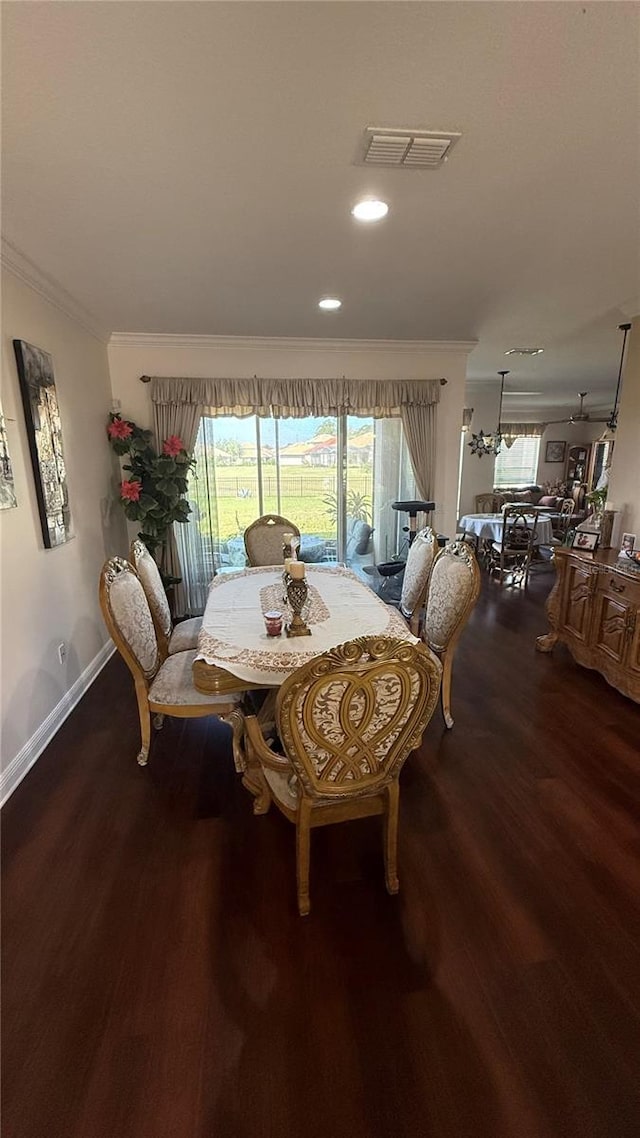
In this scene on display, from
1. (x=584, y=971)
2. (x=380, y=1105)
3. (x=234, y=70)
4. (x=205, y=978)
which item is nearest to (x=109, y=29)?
(x=234, y=70)

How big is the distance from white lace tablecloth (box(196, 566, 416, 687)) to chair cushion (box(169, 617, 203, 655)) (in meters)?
0.29

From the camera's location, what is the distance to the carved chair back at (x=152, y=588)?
8.35ft

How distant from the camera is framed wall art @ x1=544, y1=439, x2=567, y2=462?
32.8 feet

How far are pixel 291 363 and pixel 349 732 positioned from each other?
12.3 ft

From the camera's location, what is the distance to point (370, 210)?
1888 mm

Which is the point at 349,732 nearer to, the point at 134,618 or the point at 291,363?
the point at 134,618

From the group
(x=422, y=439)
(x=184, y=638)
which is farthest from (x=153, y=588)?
(x=422, y=439)

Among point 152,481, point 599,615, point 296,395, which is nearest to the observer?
point 599,615

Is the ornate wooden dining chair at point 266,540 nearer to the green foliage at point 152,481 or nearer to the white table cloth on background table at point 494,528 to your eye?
the green foliage at point 152,481

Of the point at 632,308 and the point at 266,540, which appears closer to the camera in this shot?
the point at 632,308

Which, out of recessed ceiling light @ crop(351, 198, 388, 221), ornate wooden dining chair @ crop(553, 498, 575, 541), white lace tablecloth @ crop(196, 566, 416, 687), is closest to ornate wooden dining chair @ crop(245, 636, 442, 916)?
white lace tablecloth @ crop(196, 566, 416, 687)

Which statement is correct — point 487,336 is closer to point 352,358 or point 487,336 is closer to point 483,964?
point 352,358

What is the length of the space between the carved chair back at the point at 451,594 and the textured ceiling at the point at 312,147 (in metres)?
1.54

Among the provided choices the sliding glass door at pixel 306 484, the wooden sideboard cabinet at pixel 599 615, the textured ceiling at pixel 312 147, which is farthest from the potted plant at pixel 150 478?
the wooden sideboard cabinet at pixel 599 615
